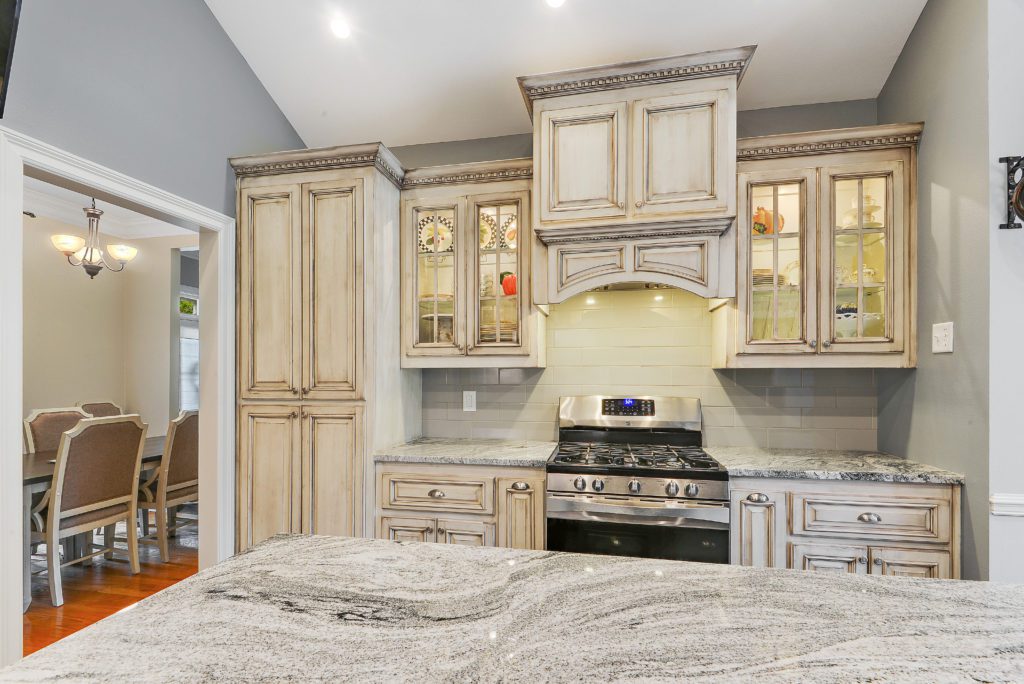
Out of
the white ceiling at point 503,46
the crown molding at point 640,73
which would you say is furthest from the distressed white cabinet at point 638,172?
the white ceiling at point 503,46

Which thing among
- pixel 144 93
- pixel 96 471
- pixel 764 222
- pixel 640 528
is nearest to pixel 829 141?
pixel 764 222

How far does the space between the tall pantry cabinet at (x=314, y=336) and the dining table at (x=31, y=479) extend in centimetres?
105

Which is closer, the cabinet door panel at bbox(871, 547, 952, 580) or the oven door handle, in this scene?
the cabinet door panel at bbox(871, 547, 952, 580)

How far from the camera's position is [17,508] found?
6.07 feet

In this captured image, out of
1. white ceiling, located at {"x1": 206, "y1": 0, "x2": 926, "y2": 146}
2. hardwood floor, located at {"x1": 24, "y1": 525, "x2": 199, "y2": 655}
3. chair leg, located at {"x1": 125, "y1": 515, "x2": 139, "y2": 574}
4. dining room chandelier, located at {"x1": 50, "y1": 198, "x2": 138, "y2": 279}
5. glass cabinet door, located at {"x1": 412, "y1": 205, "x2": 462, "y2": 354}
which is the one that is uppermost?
white ceiling, located at {"x1": 206, "y1": 0, "x2": 926, "y2": 146}

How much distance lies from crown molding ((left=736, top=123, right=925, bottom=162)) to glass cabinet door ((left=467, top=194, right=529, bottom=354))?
44.7 inches

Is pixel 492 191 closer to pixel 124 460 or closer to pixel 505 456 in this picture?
pixel 505 456

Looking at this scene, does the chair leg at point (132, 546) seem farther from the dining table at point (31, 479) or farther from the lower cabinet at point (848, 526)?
the lower cabinet at point (848, 526)

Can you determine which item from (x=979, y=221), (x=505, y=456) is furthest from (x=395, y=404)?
(x=979, y=221)

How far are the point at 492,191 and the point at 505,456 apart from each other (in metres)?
1.37

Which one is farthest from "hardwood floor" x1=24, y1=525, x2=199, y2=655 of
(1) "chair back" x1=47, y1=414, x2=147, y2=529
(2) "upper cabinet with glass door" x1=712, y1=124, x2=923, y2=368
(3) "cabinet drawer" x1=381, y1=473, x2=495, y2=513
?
(2) "upper cabinet with glass door" x1=712, y1=124, x2=923, y2=368

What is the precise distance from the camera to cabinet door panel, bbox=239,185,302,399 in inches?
107

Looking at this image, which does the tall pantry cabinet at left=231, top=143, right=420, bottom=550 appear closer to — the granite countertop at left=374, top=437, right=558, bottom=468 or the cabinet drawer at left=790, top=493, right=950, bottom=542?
the granite countertop at left=374, top=437, right=558, bottom=468

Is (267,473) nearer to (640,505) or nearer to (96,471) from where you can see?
(96,471)
